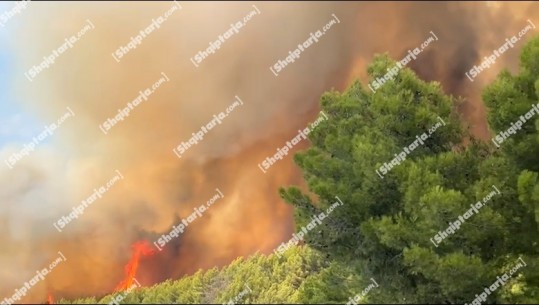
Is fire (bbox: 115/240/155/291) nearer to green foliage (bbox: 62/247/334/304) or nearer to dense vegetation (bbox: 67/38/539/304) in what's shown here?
green foliage (bbox: 62/247/334/304)

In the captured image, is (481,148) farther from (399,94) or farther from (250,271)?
(250,271)

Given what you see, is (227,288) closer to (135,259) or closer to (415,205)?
(415,205)

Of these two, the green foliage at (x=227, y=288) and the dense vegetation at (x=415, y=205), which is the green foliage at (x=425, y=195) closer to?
the dense vegetation at (x=415, y=205)

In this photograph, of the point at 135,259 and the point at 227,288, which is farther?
the point at 135,259

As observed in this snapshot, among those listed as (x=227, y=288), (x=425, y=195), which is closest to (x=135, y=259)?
(x=227, y=288)

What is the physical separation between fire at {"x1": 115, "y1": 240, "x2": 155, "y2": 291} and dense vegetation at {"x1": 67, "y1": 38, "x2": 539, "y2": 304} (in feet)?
13.7

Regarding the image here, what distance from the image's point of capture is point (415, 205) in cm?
1258

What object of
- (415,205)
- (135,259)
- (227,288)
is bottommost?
(415,205)

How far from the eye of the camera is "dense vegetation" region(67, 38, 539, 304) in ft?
40.2

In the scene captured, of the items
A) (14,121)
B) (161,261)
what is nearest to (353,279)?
(161,261)

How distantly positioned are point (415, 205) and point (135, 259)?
34.6ft

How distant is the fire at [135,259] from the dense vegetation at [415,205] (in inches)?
164

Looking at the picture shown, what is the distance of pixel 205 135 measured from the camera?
83.9 feet

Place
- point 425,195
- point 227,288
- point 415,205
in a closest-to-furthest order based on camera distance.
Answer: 1. point 425,195
2. point 227,288
3. point 415,205
